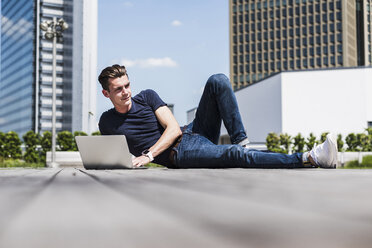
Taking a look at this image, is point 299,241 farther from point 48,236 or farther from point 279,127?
point 279,127

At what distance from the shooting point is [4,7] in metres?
97.8

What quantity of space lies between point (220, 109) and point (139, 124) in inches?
28.3

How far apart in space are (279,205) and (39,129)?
77.8 meters

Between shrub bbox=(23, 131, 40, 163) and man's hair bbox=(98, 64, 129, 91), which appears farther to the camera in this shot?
shrub bbox=(23, 131, 40, 163)

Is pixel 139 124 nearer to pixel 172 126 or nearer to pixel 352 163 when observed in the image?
pixel 172 126

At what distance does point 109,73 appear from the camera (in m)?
3.46

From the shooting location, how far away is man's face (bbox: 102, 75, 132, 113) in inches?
134

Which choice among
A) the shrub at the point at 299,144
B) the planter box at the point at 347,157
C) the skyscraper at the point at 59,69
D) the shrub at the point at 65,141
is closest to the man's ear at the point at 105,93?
the planter box at the point at 347,157

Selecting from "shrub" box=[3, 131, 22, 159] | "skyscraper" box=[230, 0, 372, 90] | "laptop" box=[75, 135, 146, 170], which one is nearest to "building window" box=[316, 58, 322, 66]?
"skyscraper" box=[230, 0, 372, 90]

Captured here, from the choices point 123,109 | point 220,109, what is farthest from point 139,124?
point 220,109

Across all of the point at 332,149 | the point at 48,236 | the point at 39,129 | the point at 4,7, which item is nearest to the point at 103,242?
the point at 48,236

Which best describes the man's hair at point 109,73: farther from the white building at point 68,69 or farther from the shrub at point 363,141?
the white building at point 68,69

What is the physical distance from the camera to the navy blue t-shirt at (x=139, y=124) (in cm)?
350

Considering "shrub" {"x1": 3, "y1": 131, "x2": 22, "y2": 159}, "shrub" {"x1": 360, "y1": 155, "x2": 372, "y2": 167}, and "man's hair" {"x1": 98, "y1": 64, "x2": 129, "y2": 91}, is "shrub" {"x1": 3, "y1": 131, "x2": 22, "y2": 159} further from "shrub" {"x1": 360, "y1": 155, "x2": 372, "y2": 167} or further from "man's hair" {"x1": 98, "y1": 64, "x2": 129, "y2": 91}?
"man's hair" {"x1": 98, "y1": 64, "x2": 129, "y2": 91}
